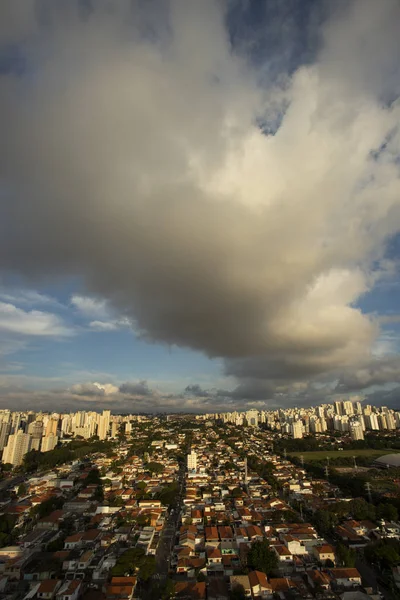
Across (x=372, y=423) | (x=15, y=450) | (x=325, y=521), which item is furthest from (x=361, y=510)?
(x=372, y=423)

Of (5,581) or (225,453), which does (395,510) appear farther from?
(225,453)

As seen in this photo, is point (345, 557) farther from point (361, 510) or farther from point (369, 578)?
point (361, 510)

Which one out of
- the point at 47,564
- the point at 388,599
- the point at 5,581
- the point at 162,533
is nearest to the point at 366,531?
the point at 388,599

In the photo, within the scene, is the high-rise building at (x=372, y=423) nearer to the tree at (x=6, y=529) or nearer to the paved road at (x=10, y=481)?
the paved road at (x=10, y=481)

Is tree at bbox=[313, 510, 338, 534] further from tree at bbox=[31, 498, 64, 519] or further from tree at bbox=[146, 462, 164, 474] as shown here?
tree at bbox=[146, 462, 164, 474]

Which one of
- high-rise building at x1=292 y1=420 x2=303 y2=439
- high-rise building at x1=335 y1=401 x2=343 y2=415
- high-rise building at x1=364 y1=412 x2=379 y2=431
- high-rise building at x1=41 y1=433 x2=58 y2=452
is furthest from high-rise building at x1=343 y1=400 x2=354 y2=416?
high-rise building at x1=41 y1=433 x2=58 y2=452

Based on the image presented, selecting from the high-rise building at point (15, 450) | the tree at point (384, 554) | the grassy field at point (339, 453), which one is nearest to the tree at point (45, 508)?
the tree at point (384, 554)
